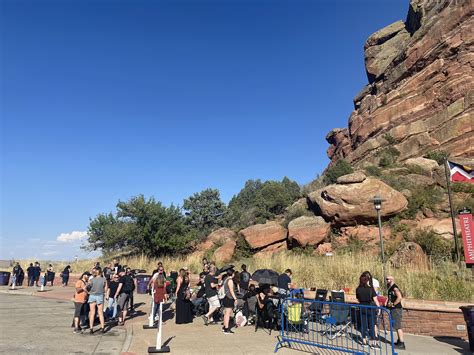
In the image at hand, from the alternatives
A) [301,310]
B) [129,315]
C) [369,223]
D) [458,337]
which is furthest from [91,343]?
[369,223]

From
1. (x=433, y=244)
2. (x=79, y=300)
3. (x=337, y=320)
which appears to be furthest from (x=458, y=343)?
(x=433, y=244)

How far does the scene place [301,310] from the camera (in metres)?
9.06

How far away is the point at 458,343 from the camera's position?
8.62 meters

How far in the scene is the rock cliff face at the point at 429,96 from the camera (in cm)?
3575

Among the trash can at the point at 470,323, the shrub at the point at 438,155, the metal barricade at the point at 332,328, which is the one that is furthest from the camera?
the shrub at the point at 438,155

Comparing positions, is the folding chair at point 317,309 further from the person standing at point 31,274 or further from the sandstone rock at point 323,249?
the person standing at point 31,274

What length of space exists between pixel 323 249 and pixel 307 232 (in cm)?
161

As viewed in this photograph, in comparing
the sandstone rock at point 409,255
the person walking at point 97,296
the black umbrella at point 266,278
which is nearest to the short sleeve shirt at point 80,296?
the person walking at point 97,296

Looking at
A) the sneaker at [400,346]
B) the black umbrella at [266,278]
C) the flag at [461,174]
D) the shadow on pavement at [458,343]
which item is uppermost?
the flag at [461,174]

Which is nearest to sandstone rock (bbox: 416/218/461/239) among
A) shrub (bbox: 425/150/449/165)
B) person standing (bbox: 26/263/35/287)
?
shrub (bbox: 425/150/449/165)

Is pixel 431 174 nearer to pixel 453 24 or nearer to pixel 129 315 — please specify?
pixel 453 24

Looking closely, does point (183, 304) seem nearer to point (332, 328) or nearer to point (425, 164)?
point (332, 328)

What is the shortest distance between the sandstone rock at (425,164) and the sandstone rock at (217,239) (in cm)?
1833

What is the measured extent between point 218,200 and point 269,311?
30024 mm
